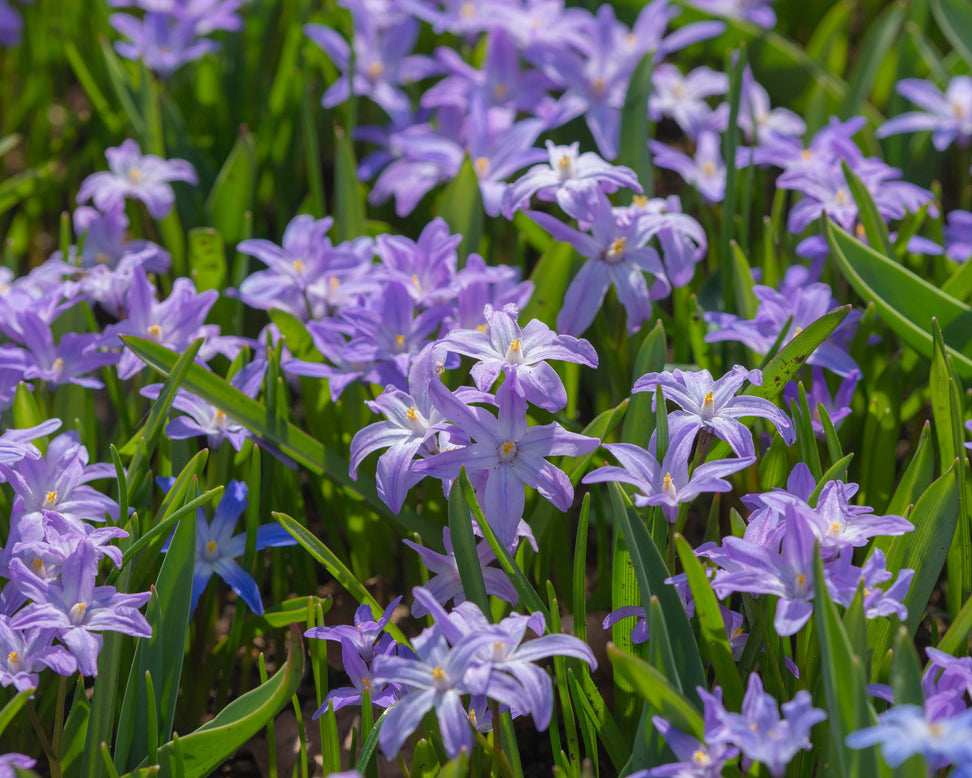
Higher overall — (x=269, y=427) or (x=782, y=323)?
(x=782, y=323)

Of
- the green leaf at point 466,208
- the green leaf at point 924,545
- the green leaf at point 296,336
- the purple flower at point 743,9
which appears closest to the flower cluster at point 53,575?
the green leaf at point 296,336

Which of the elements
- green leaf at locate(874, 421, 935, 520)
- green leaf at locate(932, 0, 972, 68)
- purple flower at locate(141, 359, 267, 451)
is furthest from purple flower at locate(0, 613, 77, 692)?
green leaf at locate(932, 0, 972, 68)

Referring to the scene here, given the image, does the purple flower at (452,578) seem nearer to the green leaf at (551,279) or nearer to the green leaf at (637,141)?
the green leaf at (551,279)

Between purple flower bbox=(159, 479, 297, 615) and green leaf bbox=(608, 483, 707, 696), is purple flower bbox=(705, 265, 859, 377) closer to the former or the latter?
green leaf bbox=(608, 483, 707, 696)

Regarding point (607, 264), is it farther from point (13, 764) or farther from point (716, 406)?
point (13, 764)

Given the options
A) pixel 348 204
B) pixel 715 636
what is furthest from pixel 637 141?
pixel 715 636

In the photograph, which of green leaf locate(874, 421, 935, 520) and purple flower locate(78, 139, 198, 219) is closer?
green leaf locate(874, 421, 935, 520)

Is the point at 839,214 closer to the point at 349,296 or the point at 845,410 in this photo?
the point at 845,410
